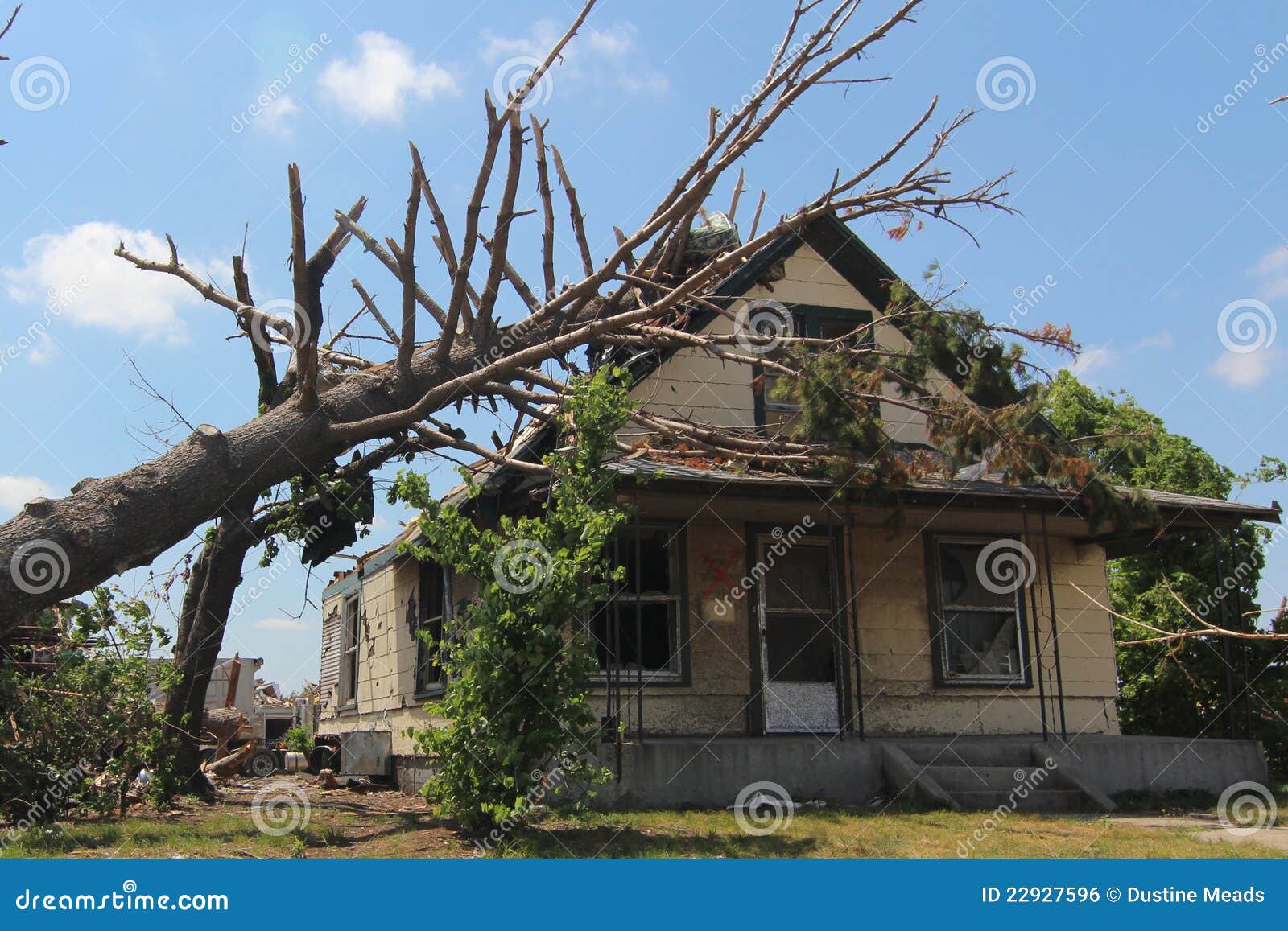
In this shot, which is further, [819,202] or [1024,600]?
[1024,600]

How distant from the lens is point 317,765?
15.1 meters

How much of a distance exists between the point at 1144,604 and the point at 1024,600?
6383 mm

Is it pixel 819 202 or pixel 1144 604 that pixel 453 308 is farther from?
pixel 1144 604

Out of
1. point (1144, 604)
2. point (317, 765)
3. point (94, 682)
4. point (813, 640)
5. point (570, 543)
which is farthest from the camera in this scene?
point (1144, 604)

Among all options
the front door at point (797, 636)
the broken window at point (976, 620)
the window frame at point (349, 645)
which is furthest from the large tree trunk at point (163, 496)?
the window frame at point (349, 645)

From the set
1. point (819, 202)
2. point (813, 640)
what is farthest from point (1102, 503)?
point (819, 202)

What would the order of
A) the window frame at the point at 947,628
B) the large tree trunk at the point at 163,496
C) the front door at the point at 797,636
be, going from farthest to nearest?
the window frame at the point at 947,628 < the front door at the point at 797,636 < the large tree trunk at the point at 163,496

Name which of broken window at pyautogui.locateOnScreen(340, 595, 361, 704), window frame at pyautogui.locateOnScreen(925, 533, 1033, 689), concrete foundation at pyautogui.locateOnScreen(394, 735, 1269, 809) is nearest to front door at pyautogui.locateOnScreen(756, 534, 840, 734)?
concrete foundation at pyautogui.locateOnScreen(394, 735, 1269, 809)

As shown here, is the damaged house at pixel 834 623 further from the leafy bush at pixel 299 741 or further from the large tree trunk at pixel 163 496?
the leafy bush at pixel 299 741

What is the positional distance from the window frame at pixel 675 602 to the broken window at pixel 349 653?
21.8ft

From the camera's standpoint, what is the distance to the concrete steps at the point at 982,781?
9.74m

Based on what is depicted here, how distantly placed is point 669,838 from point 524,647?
174cm

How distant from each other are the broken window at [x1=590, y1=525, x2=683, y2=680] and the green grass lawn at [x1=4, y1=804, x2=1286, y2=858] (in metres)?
2.21

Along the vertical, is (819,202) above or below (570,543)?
above
